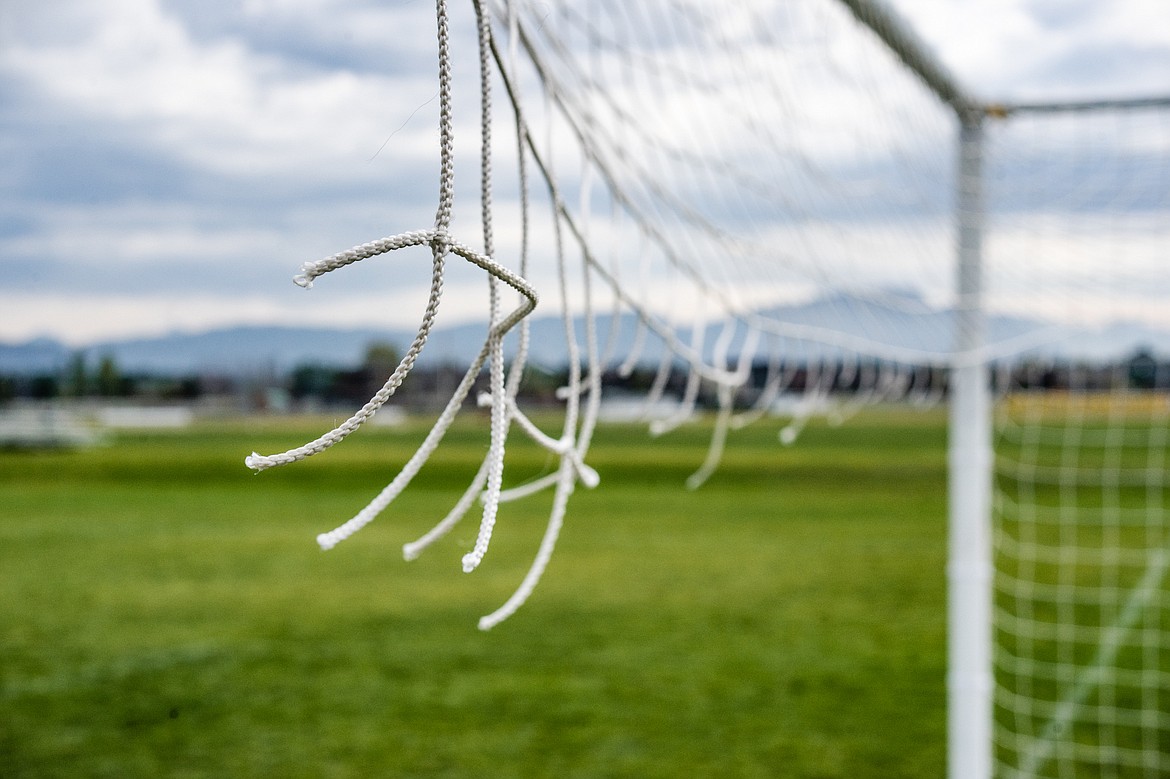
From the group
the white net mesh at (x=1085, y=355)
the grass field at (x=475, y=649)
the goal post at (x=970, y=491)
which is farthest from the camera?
the grass field at (x=475, y=649)

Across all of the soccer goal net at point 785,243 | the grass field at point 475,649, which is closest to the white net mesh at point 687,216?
the soccer goal net at point 785,243

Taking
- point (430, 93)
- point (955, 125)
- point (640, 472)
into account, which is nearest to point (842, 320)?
point (955, 125)

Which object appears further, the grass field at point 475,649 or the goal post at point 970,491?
the grass field at point 475,649

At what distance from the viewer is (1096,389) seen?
301 centimetres

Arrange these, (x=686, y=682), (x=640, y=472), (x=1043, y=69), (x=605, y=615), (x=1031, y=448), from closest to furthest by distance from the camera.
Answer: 1. (x=1043, y=69)
2. (x=686, y=682)
3. (x=605, y=615)
4. (x=640, y=472)
5. (x=1031, y=448)

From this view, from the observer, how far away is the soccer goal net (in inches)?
28.2

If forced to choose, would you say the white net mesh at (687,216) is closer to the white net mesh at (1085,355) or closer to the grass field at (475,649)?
the grass field at (475,649)

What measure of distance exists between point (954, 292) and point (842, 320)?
13.5 inches

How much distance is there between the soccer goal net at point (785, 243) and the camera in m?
0.72

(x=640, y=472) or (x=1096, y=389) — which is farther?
(x=640, y=472)

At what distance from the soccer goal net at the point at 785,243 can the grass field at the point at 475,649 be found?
146mm

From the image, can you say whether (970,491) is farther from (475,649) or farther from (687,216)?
(475,649)

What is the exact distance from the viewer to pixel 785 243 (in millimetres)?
1707

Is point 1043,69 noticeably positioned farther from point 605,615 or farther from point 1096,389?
point 605,615
